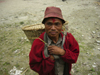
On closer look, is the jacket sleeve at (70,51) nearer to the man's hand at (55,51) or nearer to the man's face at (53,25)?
the man's hand at (55,51)

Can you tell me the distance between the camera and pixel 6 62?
253 cm

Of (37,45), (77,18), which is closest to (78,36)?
(77,18)

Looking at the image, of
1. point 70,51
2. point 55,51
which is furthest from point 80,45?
point 55,51

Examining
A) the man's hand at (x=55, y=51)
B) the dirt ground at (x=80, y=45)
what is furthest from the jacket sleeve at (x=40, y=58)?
the dirt ground at (x=80, y=45)

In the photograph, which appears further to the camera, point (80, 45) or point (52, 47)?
point (80, 45)

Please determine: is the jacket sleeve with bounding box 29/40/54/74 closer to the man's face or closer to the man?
the man

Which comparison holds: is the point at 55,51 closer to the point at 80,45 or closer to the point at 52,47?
the point at 52,47

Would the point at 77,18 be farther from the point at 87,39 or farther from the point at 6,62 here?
the point at 6,62

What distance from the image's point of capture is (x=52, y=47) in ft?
3.40

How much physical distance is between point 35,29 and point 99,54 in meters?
2.40

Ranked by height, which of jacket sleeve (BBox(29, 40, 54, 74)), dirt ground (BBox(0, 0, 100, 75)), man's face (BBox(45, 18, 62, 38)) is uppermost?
man's face (BBox(45, 18, 62, 38))

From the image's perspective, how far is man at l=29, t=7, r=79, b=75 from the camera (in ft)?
3.23

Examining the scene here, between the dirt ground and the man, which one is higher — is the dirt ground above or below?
below

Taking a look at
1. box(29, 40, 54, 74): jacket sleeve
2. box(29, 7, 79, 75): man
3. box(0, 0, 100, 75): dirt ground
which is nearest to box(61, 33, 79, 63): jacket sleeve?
box(29, 7, 79, 75): man
